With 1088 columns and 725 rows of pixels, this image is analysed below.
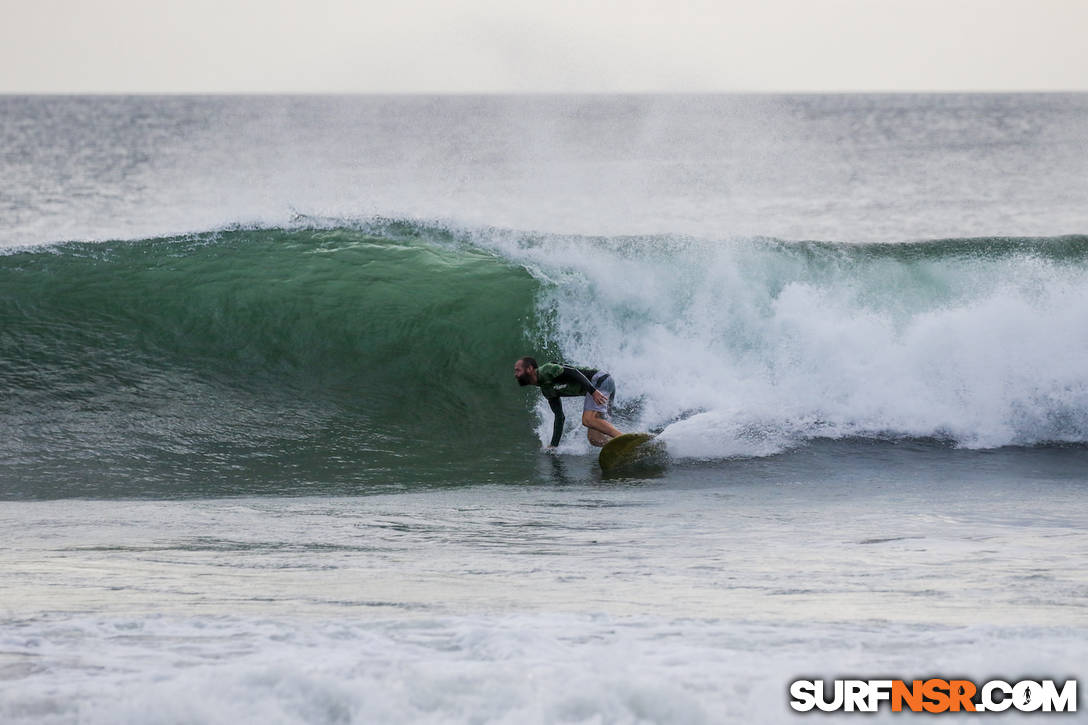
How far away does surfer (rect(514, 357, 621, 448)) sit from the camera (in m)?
9.88

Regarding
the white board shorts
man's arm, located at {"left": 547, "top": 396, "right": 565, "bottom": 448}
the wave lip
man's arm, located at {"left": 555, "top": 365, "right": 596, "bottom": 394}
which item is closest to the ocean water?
the wave lip

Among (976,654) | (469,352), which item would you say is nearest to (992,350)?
(469,352)

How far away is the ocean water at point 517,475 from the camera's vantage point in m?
4.12

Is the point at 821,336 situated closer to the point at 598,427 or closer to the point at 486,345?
the point at 598,427

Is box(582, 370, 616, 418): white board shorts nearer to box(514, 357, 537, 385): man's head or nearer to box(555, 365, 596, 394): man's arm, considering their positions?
box(555, 365, 596, 394): man's arm

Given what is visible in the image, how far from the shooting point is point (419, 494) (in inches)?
346

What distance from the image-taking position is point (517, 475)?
9.61 metres

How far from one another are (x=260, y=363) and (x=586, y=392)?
4.35 meters

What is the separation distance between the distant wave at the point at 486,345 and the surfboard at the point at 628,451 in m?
0.21

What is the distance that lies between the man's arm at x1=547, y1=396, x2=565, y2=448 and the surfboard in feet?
1.82

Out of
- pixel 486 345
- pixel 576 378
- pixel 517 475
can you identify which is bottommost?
pixel 517 475

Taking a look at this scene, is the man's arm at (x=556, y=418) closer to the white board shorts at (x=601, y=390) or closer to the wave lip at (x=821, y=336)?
the white board shorts at (x=601, y=390)

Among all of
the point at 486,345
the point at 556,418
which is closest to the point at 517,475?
the point at 556,418
